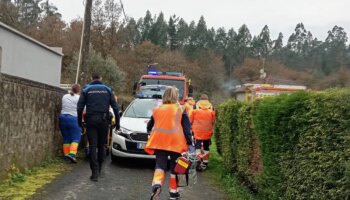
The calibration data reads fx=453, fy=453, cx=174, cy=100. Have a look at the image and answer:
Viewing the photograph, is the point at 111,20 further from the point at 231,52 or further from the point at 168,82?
the point at 231,52

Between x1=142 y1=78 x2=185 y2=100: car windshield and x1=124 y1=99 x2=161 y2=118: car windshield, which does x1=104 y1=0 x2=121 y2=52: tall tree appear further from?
x1=124 y1=99 x2=161 y2=118: car windshield

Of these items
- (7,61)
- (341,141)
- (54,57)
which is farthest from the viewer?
(54,57)

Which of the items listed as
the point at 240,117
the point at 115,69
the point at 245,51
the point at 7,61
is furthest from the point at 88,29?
the point at 245,51

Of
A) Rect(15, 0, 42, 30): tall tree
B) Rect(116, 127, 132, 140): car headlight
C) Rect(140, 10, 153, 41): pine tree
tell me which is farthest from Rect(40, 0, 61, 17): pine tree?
Rect(116, 127, 132, 140): car headlight

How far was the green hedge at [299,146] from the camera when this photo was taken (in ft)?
13.4

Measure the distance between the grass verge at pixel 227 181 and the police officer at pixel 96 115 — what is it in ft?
8.34

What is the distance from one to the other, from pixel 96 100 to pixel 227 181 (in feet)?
10.4

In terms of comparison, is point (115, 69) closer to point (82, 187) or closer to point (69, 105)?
point (69, 105)

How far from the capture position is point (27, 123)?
8.38m

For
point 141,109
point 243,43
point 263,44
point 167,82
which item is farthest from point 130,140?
point 263,44

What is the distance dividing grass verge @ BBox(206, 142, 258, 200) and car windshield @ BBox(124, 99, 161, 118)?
2173 millimetres

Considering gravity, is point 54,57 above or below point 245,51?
below

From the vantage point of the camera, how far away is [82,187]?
7.83m

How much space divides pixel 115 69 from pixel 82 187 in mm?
36906
